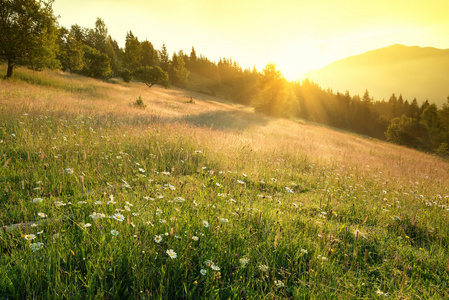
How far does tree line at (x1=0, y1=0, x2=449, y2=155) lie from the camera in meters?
17.8

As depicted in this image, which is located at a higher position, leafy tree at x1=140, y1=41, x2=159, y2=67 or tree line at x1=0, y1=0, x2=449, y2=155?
leafy tree at x1=140, y1=41, x2=159, y2=67

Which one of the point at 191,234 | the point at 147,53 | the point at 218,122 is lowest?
the point at 191,234

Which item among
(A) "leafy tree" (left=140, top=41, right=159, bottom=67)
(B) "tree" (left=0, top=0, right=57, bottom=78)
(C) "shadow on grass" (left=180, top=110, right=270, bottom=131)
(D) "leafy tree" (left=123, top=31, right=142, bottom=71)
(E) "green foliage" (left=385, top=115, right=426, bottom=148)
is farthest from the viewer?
(A) "leafy tree" (left=140, top=41, right=159, bottom=67)

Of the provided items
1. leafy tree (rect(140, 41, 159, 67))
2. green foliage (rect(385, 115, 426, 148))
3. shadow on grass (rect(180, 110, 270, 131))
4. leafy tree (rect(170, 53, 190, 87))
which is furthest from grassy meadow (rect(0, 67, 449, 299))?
leafy tree (rect(170, 53, 190, 87))

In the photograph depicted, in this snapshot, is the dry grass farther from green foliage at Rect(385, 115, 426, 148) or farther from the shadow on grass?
green foliage at Rect(385, 115, 426, 148)

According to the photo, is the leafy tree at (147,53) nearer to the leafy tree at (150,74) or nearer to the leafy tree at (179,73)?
the leafy tree at (179,73)

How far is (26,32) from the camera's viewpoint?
17.8 m

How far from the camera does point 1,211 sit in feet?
9.30

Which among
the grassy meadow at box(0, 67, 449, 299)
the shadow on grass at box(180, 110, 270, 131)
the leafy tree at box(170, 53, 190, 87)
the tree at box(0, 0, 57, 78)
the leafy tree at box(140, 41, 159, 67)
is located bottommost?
the grassy meadow at box(0, 67, 449, 299)

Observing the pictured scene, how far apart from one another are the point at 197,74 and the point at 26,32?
313 feet

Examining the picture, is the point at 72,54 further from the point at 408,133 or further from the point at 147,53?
the point at 408,133

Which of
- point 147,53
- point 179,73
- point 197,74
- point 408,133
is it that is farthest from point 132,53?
point 408,133

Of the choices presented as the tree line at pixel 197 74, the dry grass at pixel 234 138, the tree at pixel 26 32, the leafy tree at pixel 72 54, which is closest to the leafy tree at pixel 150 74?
the tree line at pixel 197 74

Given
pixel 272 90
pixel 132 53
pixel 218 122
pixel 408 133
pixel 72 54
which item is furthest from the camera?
pixel 132 53
